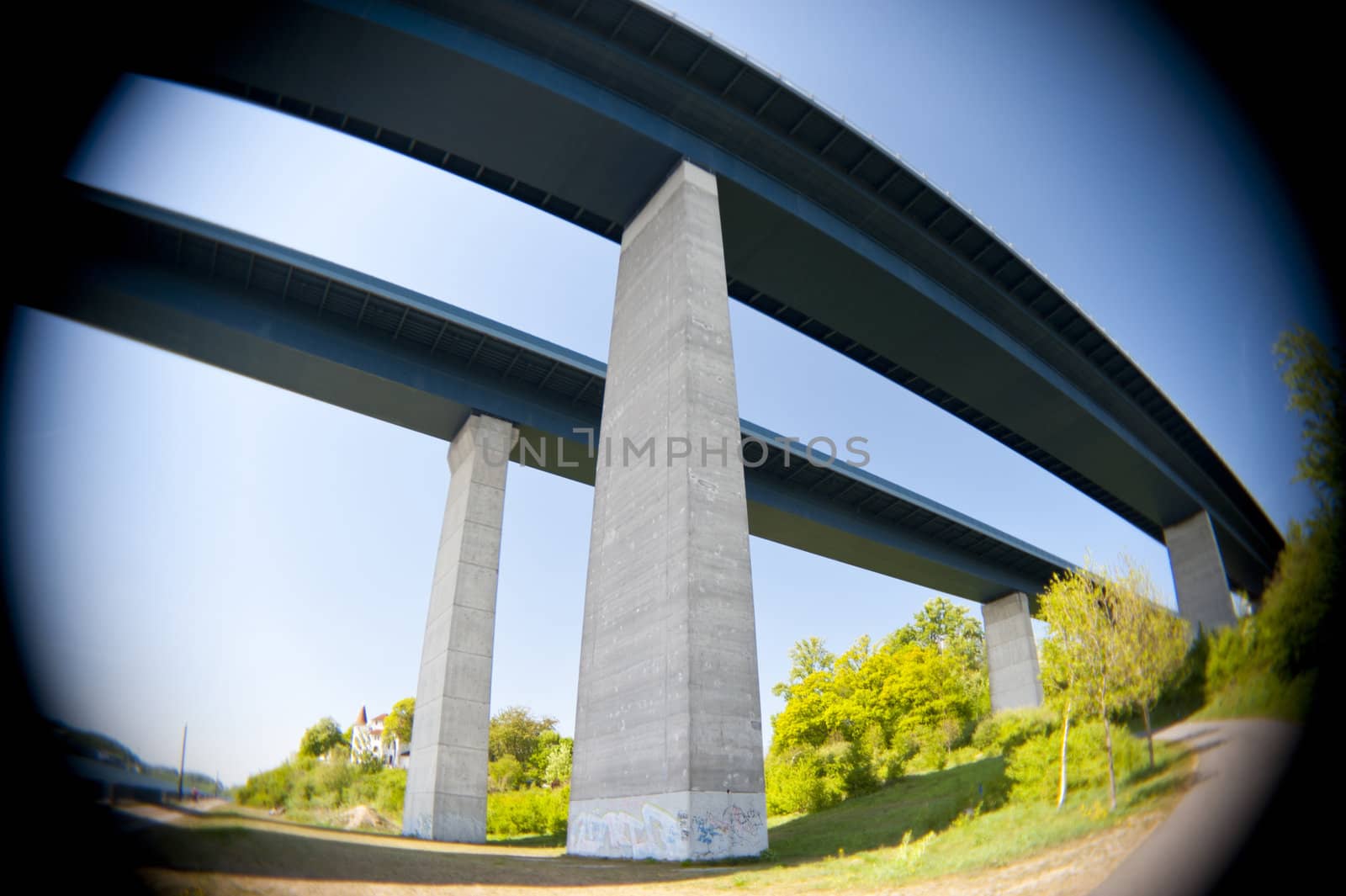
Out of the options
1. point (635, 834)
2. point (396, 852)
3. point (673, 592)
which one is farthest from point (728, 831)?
point (396, 852)

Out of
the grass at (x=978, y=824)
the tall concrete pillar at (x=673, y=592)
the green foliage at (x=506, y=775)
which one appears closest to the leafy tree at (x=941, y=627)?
the green foliage at (x=506, y=775)

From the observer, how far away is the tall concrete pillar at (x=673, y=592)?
14188 millimetres

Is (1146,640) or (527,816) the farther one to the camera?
(527,816)

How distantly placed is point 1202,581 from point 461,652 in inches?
970

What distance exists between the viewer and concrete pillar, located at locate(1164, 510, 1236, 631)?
277 cm

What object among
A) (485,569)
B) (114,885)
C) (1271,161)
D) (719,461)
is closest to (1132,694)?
(1271,161)

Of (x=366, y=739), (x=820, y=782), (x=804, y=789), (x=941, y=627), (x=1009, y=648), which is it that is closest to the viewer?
(x=366, y=739)

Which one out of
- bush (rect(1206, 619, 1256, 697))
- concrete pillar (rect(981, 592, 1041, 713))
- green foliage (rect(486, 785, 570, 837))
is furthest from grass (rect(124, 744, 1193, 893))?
concrete pillar (rect(981, 592, 1041, 713))

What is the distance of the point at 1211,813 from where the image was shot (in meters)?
2.18

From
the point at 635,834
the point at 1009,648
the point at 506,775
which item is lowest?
the point at 506,775

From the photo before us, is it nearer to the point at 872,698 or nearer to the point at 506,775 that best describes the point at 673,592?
the point at 872,698

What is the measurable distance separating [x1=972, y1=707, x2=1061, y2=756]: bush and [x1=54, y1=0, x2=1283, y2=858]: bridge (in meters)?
8.82

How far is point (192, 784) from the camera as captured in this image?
254cm

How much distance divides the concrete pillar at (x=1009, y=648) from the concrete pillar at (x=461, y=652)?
112ft
